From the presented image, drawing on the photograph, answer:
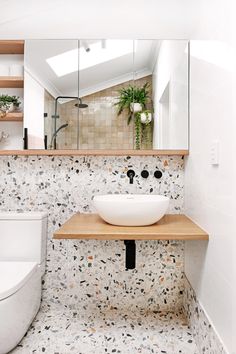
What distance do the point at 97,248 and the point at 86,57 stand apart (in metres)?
1.31

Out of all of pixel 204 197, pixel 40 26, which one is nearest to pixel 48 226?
pixel 204 197

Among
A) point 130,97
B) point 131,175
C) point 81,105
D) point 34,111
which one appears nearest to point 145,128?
point 130,97

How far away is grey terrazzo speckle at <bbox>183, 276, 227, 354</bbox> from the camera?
1.36 metres

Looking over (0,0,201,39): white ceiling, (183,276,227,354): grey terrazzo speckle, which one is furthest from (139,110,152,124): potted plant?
(183,276,227,354): grey terrazzo speckle

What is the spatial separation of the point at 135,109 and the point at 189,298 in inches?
49.9

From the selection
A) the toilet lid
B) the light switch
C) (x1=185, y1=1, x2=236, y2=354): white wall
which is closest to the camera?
(x1=185, y1=1, x2=236, y2=354): white wall

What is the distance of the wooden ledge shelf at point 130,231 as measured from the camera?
1465 mm

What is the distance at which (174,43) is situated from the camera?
1995 mm

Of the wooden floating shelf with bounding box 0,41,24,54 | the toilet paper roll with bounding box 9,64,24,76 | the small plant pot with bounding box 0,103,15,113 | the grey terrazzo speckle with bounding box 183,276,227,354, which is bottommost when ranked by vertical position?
the grey terrazzo speckle with bounding box 183,276,227,354

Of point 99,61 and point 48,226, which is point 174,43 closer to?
point 99,61

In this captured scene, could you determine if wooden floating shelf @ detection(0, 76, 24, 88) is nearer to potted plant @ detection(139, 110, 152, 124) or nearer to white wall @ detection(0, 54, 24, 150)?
white wall @ detection(0, 54, 24, 150)

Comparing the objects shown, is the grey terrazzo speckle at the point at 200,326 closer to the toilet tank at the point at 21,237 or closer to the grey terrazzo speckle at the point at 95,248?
the grey terrazzo speckle at the point at 95,248

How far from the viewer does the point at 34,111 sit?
6.61ft

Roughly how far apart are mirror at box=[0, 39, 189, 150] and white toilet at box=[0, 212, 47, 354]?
0.52 meters
